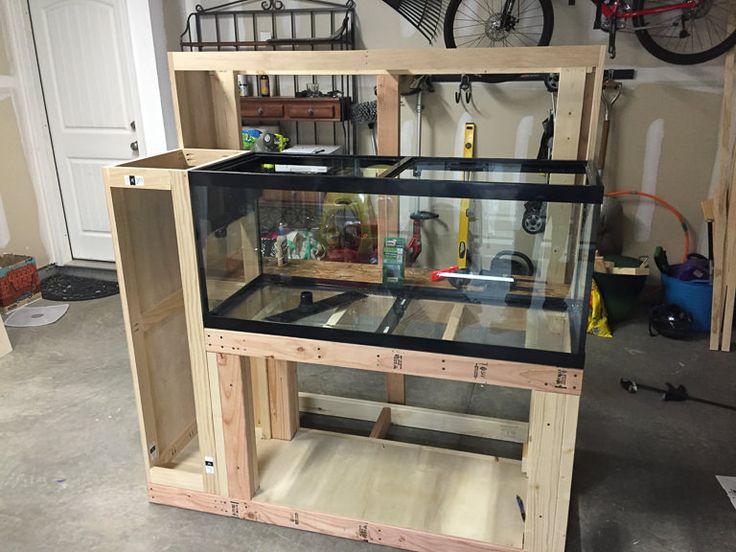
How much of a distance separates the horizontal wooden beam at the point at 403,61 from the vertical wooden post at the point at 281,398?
3.74ft

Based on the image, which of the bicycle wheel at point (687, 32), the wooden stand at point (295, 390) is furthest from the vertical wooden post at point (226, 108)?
the bicycle wheel at point (687, 32)

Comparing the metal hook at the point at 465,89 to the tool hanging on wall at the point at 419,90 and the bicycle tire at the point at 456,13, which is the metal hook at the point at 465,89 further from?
the tool hanging on wall at the point at 419,90

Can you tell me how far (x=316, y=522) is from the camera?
2020 millimetres

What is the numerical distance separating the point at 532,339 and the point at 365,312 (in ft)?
1.84

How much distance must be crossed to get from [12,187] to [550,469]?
4.23 m

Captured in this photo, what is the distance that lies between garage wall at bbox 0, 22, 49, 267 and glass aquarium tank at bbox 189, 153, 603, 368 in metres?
3.00

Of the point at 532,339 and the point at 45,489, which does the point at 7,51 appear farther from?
the point at 532,339

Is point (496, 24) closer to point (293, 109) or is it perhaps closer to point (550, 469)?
point (293, 109)

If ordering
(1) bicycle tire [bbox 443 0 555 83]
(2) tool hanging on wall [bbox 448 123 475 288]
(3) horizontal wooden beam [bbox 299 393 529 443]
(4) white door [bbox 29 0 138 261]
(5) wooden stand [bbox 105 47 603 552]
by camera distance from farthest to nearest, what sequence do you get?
(4) white door [bbox 29 0 138 261] → (1) bicycle tire [bbox 443 0 555 83] → (3) horizontal wooden beam [bbox 299 393 529 443] → (2) tool hanging on wall [bbox 448 123 475 288] → (5) wooden stand [bbox 105 47 603 552]

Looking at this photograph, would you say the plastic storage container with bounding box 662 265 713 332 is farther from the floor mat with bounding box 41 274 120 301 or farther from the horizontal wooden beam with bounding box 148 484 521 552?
the floor mat with bounding box 41 274 120 301

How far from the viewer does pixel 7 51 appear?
4219 millimetres

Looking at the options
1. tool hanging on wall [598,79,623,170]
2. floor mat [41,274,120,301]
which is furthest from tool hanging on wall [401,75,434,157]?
floor mat [41,274,120,301]

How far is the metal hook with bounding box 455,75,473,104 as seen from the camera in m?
3.87

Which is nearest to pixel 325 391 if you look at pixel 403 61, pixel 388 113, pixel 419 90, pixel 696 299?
pixel 388 113
